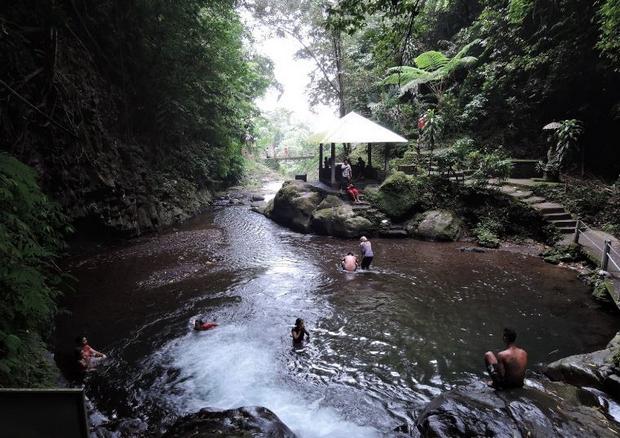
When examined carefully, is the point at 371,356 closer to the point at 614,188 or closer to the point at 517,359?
the point at 517,359

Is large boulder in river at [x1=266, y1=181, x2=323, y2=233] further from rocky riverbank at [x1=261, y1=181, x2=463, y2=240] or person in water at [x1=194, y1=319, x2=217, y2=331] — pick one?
person in water at [x1=194, y1=319, x2=217, y2=331]

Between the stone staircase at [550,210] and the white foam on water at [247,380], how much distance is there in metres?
10.2

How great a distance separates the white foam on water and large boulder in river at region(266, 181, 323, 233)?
340 inches

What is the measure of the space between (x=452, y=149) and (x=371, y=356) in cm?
1129

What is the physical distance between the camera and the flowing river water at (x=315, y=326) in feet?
19.4

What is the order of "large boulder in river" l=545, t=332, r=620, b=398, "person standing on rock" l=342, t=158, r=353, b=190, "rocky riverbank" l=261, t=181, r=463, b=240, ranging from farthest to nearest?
"person standing on rock" l=342, t=158, r=353, b=190 < "rocky riverbank" l=261, t=181, r=463, b=240 < "large boulder in river" l=545, t=332, r=620, b=398

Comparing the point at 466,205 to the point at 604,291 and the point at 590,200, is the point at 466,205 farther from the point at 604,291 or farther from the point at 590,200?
the point at 604,291

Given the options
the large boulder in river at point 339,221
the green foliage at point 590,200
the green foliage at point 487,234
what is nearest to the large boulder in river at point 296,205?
the large boulder in river at point 339,221

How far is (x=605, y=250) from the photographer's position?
349 inches

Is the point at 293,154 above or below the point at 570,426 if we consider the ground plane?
above

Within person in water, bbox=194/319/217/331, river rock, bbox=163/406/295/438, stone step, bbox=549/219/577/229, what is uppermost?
stone step, bbox=549/219/577/229

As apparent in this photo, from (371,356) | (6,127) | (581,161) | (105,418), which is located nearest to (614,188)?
(581,161)

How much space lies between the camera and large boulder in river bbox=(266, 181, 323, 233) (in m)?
16.4

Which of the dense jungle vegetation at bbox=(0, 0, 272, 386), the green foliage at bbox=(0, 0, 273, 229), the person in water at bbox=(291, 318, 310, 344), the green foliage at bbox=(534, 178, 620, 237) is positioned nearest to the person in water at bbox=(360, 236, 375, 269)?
the person in water at bbox=(291, 318, 310, 344)
